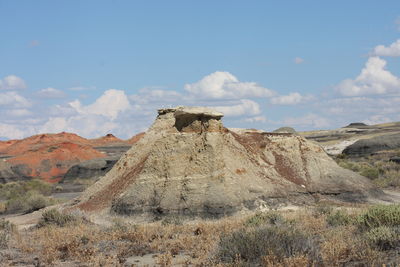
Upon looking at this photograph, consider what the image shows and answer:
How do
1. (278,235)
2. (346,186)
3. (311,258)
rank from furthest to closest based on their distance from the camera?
(346,186), (278,235), (311,258)

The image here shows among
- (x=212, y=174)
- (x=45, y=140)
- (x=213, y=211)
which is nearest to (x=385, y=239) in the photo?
(x=213, y=211)

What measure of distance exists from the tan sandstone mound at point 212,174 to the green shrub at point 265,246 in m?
7.77

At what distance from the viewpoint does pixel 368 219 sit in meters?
11.3

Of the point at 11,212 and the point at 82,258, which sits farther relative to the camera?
the point at 11,212

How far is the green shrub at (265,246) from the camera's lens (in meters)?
8.55

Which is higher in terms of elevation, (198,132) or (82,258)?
(198,132)

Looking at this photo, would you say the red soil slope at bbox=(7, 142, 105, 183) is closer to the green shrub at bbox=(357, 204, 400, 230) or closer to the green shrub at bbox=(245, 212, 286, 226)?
the green shrub at bbox=(245, 212, 286, 226)

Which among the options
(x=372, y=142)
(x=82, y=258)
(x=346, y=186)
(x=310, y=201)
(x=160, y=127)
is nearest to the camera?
(x=82, y=258)

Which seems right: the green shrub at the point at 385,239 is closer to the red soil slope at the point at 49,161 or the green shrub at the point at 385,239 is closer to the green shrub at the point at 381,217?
the green shrub at the point at 381,217

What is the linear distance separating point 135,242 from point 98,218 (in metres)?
6.79

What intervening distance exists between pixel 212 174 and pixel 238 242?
907 cm

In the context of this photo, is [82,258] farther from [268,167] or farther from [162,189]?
[268,167]

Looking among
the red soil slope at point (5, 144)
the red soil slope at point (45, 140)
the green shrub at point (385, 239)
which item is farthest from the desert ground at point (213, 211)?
the red soil slope at point (5, 144)

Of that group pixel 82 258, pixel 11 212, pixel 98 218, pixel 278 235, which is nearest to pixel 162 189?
pixel 98 218
